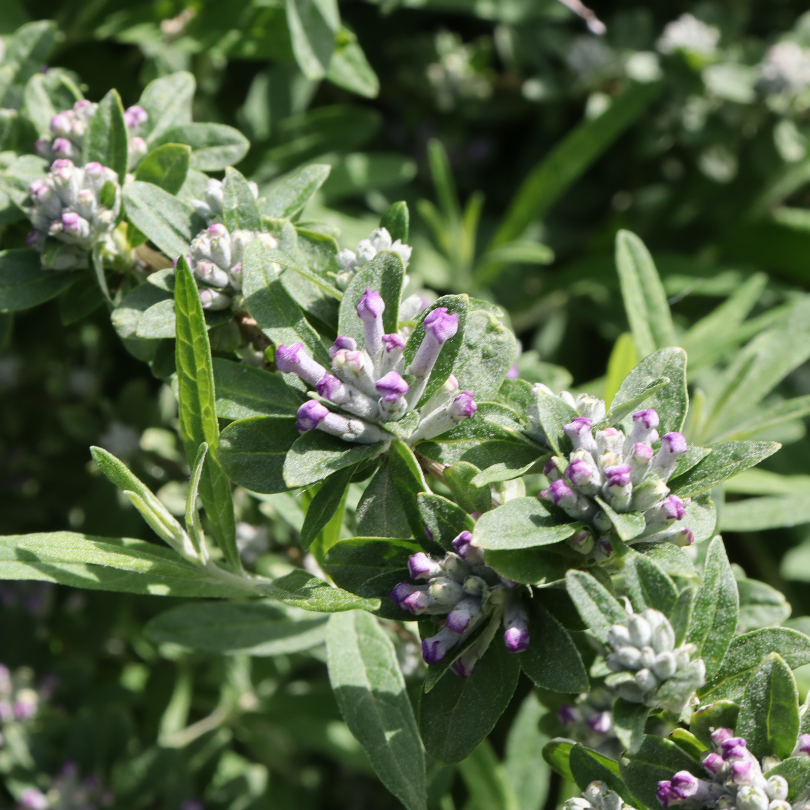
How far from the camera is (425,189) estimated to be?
Answer: 13.1ft

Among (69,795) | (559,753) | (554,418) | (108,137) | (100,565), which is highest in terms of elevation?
(108,137)

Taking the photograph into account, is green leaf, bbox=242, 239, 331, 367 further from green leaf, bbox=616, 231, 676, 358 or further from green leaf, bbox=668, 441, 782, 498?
green leaf, bbox=616, 231, 676, 358

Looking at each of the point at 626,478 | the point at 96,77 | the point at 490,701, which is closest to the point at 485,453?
the point at 626,478

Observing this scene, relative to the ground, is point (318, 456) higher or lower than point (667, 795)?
higher

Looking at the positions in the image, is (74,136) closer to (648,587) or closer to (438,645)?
(438,645)

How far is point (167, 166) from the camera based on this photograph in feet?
5.95

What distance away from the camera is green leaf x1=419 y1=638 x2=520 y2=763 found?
144 centimetres

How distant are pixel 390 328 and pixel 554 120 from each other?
2.49m

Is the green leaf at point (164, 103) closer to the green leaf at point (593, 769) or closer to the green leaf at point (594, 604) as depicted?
the green leaf at point (594, 604)

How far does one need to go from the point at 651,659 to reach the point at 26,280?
139 centimetres

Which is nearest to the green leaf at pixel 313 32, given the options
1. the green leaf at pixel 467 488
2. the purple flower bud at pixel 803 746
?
the green leaf at pixel 467 488

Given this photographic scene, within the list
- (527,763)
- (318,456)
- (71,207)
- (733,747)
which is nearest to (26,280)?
(71,207)

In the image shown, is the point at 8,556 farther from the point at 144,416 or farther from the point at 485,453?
the point at 144,416

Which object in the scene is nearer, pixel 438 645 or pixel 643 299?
pixel 438 645
